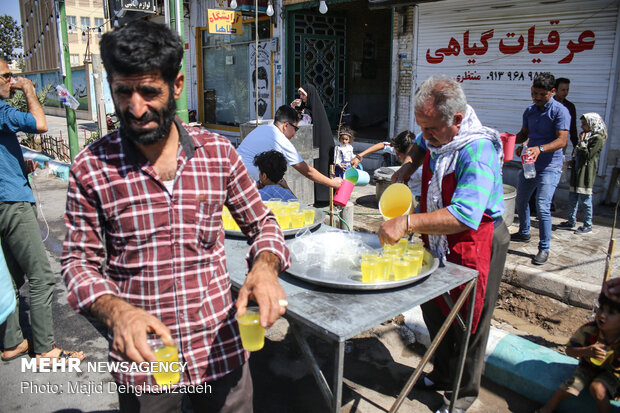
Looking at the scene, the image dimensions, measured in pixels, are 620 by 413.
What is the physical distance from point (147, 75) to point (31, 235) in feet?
7.79

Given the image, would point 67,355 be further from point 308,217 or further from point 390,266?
point 390,266

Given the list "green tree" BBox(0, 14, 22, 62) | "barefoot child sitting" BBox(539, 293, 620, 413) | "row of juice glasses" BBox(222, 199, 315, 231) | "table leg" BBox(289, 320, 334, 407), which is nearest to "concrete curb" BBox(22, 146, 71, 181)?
"row of juice glasses" BBox(222, 199, 315, 231)

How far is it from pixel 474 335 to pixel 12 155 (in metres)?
3.25

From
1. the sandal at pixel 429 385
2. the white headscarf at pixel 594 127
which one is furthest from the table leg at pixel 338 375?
the white headscarf at pixel 594 127

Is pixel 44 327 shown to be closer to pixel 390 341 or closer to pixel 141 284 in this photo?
pixel 141 284

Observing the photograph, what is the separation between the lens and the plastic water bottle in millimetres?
4766

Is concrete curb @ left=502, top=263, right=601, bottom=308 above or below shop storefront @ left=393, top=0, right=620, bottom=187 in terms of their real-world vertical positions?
below

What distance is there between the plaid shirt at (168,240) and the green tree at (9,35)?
45120mm

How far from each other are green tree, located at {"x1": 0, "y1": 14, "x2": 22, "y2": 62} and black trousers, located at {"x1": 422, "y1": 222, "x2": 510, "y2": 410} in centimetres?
4506

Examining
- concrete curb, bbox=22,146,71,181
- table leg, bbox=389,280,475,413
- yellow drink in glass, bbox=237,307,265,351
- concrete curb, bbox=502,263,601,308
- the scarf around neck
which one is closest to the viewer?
yellow drink in glass, bbox=237,307,265,351

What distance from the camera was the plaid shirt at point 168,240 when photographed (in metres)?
1.43

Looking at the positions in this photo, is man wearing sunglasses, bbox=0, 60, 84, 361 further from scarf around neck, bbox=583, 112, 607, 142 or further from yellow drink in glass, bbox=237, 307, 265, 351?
scarf around neck, bbox=583, 112, 607, 142

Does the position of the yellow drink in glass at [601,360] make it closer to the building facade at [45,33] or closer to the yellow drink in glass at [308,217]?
the yellow drink in glass at [308,217]

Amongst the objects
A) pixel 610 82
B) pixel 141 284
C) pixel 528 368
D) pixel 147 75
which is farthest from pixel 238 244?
pixel 610 82
